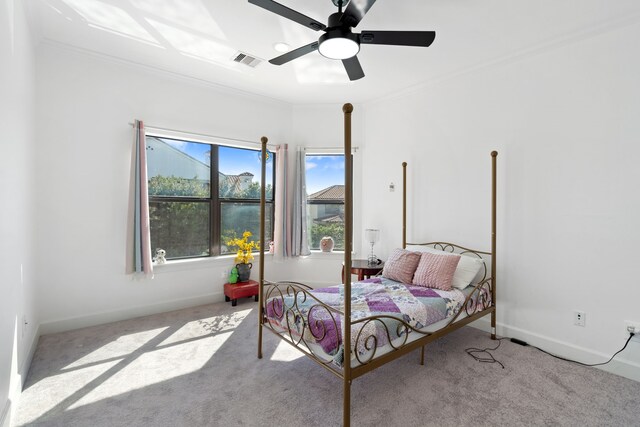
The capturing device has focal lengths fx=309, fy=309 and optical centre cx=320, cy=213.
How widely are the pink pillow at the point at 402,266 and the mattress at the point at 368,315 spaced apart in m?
0.14

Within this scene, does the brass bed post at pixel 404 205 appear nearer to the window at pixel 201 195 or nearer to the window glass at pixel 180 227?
the window at pixel 201 195

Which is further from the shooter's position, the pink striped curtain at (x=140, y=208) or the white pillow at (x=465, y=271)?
the pink striped curtain at (x=140, y=208)

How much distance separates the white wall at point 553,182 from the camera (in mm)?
2490

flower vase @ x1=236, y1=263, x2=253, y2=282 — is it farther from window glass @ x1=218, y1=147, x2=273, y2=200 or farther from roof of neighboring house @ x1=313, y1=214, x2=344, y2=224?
roof of neighboring house @ x1=313, y1=214, x2=344, y2=224

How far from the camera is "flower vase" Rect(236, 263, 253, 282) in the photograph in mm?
4234

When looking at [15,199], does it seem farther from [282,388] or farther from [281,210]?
[281,210]

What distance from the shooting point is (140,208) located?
3430mm

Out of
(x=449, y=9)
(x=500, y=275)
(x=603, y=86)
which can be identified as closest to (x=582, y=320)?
(x=500, y=275)

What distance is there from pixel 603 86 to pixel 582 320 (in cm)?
199

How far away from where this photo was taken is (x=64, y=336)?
301 cm

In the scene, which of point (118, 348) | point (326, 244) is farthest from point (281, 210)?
point (118, 348)

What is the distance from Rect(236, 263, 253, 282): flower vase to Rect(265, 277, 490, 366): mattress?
1.72m

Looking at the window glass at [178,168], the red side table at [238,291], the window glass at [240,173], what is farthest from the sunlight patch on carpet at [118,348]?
the window glass at [240,173]

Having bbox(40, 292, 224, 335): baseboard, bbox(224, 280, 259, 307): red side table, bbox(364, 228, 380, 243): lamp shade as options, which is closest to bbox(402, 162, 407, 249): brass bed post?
bbox(364, 228, 380, 243): lamp shade
